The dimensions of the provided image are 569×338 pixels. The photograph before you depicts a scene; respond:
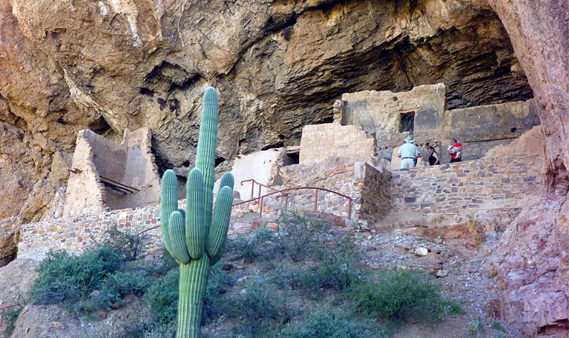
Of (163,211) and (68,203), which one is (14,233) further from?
(163,211)

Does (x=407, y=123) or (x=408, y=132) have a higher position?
(x=407, y=123)

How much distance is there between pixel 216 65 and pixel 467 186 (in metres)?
9.46

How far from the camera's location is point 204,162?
382 inches

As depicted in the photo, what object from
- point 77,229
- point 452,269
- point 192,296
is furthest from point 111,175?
point 192,296

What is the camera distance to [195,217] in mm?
8883

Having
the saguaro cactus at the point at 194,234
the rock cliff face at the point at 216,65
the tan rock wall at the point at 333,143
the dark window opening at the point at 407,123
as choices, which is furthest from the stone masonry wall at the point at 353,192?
the rock cliff face at the point at 216,65

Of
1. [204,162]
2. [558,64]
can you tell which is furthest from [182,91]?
[558,64]

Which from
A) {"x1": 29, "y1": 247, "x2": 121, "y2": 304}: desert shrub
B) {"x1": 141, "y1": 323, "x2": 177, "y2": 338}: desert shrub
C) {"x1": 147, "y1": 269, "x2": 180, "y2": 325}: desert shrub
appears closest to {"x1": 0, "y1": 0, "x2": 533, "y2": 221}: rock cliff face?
{"x1": 29, "y1": 247, "x2": 121, "y2": 304}: desert shrub

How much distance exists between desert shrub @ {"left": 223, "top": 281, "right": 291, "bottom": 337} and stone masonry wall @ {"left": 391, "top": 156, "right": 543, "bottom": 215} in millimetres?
5151

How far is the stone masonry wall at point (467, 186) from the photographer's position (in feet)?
43.8

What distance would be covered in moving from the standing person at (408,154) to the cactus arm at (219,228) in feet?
24.6

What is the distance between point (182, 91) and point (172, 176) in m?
12.6

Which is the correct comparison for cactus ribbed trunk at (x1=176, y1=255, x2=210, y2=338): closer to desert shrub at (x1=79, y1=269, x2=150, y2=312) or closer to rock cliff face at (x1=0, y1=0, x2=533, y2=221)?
desert shrub at (x1=79, y1=269, x2=150, y2=312)

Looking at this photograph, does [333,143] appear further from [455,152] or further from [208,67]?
[208,67]
